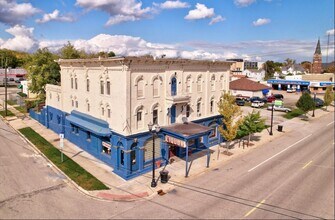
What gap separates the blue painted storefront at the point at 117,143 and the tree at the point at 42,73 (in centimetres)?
1541

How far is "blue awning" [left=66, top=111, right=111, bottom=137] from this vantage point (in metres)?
23.5

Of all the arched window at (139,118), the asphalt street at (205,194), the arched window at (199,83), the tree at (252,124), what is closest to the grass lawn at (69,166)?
the asphalt street at (205,194)

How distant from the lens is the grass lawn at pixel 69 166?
20297mm

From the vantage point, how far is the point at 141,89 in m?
22.5

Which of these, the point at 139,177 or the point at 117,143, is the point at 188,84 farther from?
the point at 139,177

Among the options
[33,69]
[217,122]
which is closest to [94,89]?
[217,122]

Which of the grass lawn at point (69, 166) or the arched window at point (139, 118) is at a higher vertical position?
the arched window at point (139, 118)

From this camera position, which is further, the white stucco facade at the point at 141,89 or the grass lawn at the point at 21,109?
the grass lawn at the point at 21,109

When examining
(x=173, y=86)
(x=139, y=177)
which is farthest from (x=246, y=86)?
(x=139, y=177)

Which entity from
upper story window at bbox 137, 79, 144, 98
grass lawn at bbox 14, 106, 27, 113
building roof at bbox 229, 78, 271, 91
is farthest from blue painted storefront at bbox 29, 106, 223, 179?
building roof at bbox 229, 78, 271, 91

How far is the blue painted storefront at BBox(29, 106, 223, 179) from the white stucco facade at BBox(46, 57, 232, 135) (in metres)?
0.64

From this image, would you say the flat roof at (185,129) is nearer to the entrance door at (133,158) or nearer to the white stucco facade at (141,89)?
the white stucco facade at (141,89)

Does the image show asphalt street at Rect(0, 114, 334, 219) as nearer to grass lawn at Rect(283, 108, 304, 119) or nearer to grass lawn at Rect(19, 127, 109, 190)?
grass lawn at Rect(19, 127, 109, 190)

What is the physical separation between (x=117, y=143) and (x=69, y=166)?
4.91 m
